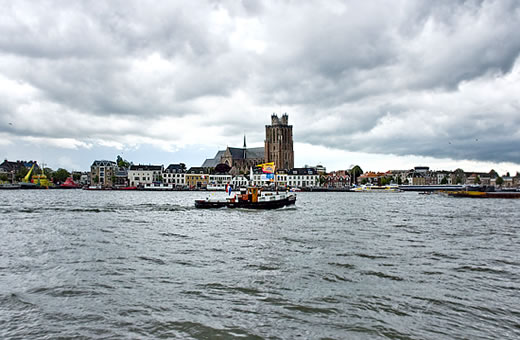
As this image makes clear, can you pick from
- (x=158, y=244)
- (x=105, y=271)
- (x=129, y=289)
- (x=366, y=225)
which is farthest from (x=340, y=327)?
(x=366, y=225)

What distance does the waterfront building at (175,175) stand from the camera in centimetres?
19038

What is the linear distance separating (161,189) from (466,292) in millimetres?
162199

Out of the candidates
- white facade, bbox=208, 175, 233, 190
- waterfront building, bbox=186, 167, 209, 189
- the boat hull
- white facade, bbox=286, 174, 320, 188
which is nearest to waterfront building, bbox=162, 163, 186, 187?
waterfront building, bbox=186, 167, 209, 189

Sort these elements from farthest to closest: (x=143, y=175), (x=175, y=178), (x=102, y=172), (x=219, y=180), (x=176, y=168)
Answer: (x=219, y=180) < (x=102, y=172) < (x=176, y=168) < (x=175, y=178) < (x=143, y=175)

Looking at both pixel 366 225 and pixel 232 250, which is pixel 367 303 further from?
pixel 366 225

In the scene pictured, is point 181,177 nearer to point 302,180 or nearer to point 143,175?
point 143,175

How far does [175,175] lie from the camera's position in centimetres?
19200

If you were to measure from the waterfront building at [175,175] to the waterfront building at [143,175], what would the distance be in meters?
3.05

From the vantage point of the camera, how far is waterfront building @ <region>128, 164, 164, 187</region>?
7338 inches

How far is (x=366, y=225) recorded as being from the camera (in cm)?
3306

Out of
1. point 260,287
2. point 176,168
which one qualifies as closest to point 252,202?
point 260,287

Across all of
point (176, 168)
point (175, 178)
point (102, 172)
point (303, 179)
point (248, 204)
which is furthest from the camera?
point (102, 172)

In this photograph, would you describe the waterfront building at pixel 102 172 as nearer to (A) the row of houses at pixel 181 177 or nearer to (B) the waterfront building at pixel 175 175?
(A) the row of houses at pixel 181 177

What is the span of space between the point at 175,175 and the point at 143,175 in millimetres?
15078
